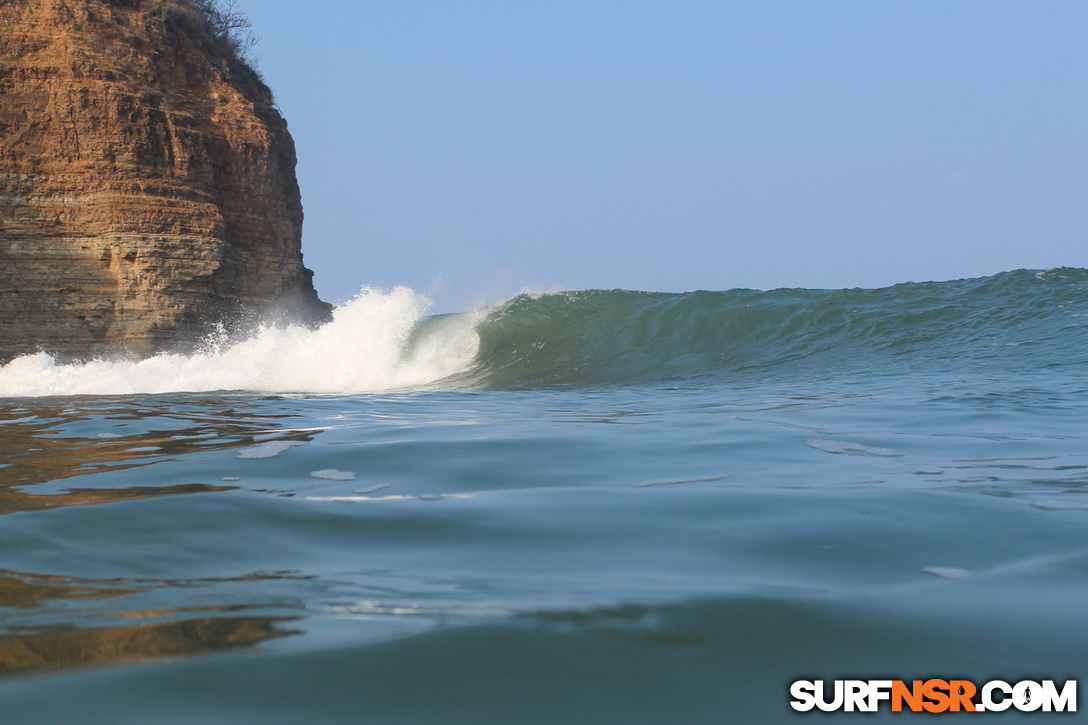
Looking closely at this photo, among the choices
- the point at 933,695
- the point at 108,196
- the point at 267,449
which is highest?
the point at 108,196

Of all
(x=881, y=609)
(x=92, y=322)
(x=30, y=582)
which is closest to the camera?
(x=881, y=609)

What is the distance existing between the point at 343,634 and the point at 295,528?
0.90 metres

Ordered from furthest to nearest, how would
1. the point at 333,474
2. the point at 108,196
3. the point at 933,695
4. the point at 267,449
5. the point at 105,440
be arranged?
the point at 108,196
the point at 105,440
the point at 267,449
the point at 333,474
the point at 933,695

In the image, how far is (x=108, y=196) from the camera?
13766 mm

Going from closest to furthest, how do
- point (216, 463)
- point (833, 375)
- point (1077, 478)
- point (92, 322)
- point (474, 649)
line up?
point (474, 649) → point (1077, 478) → point (216, 463) → point (833, 375) → point (92, 322)

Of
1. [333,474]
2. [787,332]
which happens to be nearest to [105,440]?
[333,474]

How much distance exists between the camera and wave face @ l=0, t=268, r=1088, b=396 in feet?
32.3

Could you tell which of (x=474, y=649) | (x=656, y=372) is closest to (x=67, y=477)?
(x=474, y=649)

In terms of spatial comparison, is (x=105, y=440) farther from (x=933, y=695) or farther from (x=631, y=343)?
(x=631, y=343)

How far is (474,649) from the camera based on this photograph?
48.4 inches

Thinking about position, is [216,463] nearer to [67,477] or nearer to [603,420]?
[67,477]

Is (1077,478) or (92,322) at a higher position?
(92,322)

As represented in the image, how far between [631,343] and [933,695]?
36.4 ft

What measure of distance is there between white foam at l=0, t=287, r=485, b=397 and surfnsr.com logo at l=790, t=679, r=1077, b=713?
32.7ft
